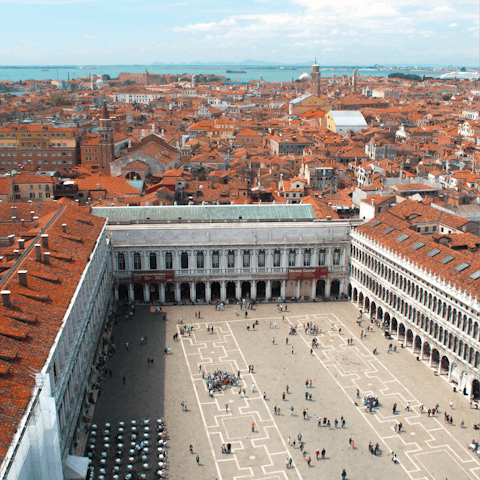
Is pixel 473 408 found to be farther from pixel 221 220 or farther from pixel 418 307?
pixel 221 220

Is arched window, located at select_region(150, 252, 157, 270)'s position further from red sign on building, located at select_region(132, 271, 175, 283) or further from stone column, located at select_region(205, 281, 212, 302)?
stone column, located at select_region(205, 281, 212, 302)

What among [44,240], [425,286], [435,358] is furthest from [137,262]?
[435,358]

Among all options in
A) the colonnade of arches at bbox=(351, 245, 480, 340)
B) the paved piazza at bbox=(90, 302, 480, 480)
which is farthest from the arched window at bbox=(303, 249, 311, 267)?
the paved piazza at bbox=(90, 302, 480, 480)

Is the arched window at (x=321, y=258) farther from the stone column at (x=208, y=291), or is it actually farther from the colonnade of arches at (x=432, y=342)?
the stone column at (x=208, y=291)

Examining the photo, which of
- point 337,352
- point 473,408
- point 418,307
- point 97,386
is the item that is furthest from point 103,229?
point 473,408

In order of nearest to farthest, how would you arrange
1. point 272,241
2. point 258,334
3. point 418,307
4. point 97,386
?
point 97,386
point 418,307
point 258,334
point 272,241

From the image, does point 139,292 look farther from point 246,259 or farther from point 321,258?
point 321,258
